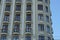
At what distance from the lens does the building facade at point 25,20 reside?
48719mm

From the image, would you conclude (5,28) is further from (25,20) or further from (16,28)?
(25,20)

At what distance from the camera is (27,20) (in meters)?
50.8

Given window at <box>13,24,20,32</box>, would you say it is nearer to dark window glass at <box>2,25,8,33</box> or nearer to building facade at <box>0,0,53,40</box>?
building facade at <box>0,0,53,40</box>

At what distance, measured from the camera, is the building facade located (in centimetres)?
4872

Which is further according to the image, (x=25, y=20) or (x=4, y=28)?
(x=25, y=20)

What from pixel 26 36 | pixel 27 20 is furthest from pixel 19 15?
pixel 26 36

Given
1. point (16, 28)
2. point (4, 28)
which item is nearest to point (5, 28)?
point (4, 28)

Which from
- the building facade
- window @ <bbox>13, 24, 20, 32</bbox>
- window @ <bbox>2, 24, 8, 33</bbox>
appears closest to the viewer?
the building facade

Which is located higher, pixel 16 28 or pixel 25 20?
pixel 25 20

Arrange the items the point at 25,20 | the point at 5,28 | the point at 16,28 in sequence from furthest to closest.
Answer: the point at 25,20
the point at 16,28
the point at 5,28

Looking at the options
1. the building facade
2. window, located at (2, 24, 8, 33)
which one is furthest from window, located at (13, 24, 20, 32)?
window, located at (2, 24, 8, 33)

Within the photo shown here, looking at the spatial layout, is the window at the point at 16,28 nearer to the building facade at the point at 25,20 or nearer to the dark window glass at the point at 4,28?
the building facade at the point at 25,20

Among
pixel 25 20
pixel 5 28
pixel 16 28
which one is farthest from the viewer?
pixel 25 20

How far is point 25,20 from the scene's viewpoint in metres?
50.7
